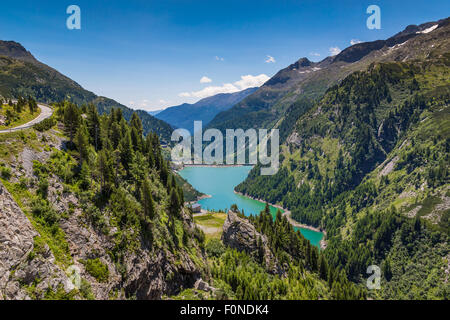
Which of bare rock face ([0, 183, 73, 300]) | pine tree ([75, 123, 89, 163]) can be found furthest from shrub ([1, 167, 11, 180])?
pine tree ([75, 123, 89, 163])

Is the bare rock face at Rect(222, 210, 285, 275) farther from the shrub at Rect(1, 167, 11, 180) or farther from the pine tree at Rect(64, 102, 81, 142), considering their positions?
the shrub at Rect(1, 167, 11, 180)

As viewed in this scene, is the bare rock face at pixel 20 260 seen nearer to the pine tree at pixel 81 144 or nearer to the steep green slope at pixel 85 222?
the steep green slope at pixel 85 222

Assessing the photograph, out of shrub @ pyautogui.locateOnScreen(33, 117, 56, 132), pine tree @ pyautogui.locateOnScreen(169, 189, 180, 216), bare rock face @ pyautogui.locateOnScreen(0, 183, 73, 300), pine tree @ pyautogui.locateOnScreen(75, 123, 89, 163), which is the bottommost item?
pine tree @ pyautogui.locateOnScreen(169, 189, 180, 216)

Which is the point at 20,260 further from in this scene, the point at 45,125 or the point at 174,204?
the point at 174,204

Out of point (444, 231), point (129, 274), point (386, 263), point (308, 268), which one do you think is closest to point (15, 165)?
point (129, 274)

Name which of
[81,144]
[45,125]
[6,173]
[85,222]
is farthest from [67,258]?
[45,125]
